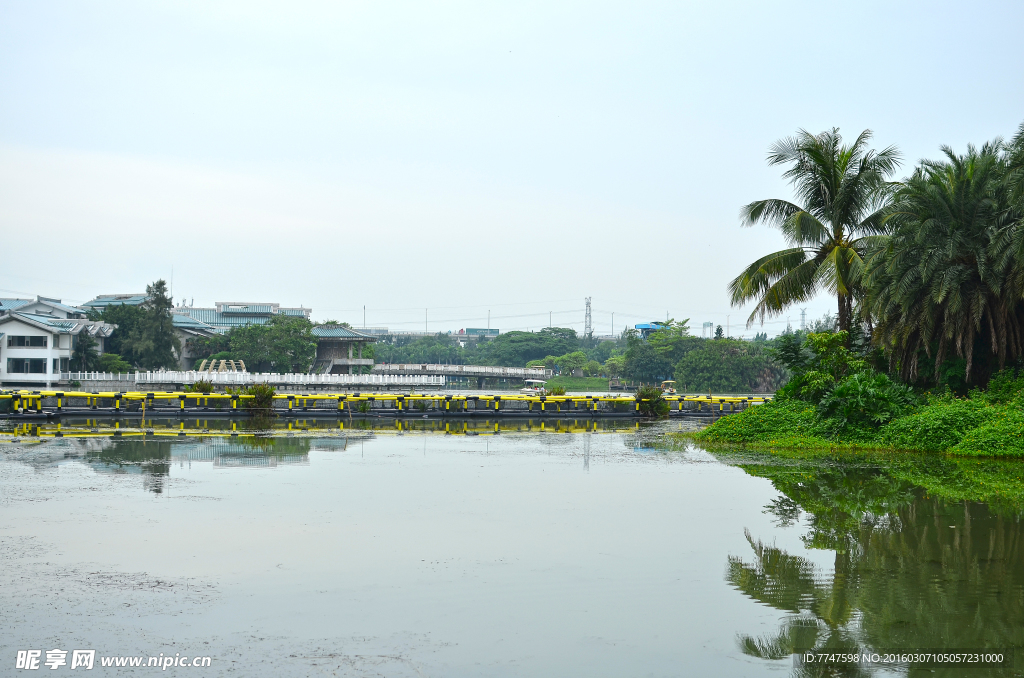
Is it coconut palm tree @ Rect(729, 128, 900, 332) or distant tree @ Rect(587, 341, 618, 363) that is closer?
coconut palm tree @ Rect(729, 128, 900, 332)

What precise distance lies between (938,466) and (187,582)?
51.7 feet

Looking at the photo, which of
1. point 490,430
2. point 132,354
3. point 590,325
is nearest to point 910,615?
point 490,430

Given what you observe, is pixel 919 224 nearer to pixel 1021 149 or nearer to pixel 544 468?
pixel 1021 149

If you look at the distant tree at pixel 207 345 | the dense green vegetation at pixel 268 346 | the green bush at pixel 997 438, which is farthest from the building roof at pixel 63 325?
the green bush at pixel 997 438

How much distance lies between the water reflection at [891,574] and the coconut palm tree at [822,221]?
11.1 meters

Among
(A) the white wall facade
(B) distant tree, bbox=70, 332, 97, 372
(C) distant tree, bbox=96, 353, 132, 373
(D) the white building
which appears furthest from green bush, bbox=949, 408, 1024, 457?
(B) distant tree, bbox=70, 332, 97, 372

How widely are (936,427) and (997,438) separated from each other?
54.5 inches

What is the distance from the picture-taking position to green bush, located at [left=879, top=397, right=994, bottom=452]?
20.4 metres

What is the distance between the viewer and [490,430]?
28.8 meters

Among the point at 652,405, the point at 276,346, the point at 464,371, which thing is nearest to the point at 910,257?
the point at 652,405

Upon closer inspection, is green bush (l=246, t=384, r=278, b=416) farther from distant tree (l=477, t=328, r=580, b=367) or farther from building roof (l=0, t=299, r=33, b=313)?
distant tree (l=477, t=328, r=580, b=367)

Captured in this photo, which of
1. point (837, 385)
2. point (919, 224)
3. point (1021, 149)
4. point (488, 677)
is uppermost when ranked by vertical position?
point (1021, 149)

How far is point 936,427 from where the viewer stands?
809 inches

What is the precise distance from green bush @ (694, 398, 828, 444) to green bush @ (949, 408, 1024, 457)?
3.35m
